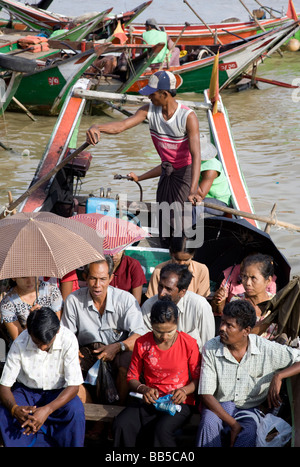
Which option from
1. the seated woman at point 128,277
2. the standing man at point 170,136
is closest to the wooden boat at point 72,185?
the standing man at point 170,136

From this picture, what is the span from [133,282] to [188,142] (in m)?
1.09

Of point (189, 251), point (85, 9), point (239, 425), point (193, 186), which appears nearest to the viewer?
point (239, 425)

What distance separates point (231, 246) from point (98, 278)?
141 centimetres

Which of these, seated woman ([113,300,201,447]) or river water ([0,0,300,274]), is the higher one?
seated woman ([113,300,201,447])

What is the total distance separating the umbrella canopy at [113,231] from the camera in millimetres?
3953

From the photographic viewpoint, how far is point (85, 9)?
968 inches

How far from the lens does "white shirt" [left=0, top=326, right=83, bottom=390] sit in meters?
3.00

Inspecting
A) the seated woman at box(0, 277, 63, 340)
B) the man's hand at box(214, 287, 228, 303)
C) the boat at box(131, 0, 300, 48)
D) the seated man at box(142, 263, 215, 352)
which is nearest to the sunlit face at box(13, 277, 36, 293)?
the seated woman at box(0, 277, 63, 340)

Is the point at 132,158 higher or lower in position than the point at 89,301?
lower

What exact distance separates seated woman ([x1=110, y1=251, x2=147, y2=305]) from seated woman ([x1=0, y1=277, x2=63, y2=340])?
0.43m

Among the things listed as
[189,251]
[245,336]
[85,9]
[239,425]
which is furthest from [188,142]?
[85,9]

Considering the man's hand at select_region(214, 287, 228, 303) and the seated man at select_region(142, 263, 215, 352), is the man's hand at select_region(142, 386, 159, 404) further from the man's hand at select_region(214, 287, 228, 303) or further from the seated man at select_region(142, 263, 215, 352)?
the man's hand at select_region(214, 287, 228, 303)

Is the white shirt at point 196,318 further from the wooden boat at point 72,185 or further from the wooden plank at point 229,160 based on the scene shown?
the wooden plank at point 229,160
